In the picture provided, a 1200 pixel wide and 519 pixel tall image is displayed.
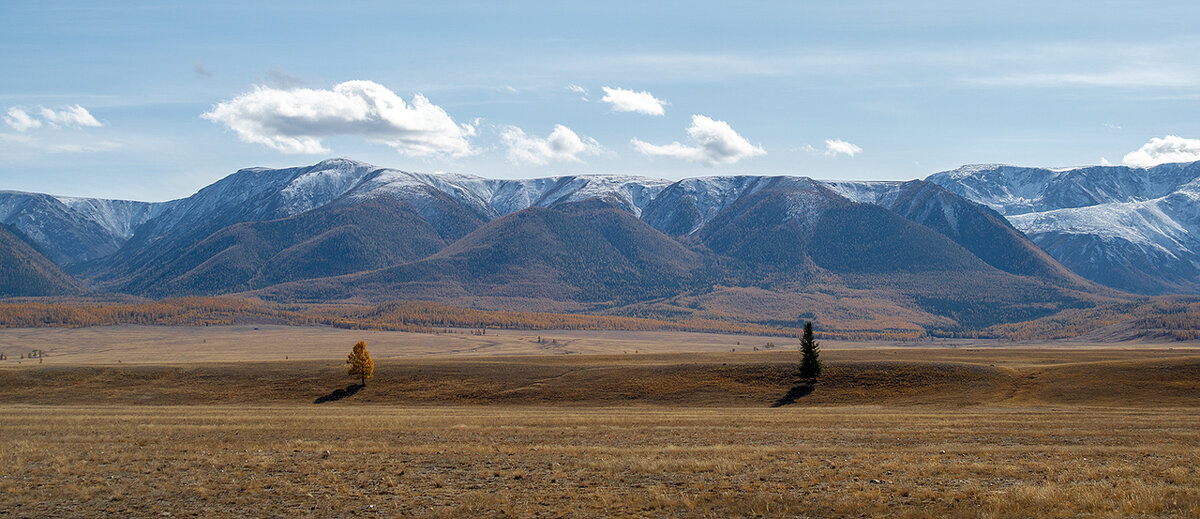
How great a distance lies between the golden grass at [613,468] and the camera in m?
21.5

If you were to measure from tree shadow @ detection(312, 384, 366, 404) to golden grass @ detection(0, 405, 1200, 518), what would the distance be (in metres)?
24.7

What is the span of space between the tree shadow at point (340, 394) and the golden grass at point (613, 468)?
81.1 ft

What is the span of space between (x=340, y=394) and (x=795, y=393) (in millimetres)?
37524

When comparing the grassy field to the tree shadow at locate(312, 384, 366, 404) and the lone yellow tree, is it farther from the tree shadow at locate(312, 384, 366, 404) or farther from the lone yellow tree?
the lone yellow tree

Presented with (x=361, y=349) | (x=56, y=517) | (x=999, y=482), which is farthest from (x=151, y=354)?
(x=999, y=482)

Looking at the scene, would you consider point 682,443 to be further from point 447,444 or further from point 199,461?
point 199,461

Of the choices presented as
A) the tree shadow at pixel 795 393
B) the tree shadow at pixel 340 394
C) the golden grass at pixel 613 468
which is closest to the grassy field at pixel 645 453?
the golden grass at pixel 613 468

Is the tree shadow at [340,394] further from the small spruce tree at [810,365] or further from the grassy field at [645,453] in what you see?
the small spruce tree at [810,365]

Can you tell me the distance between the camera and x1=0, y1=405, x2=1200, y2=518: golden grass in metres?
21.5

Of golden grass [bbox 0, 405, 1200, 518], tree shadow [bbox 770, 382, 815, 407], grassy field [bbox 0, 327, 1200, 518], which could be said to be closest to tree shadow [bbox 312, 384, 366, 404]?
grassy field [bbox 0, 327, 1200, 518]

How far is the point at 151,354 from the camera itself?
178625mm

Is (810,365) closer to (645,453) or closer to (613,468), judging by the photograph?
(645,453)

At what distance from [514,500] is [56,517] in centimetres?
1195

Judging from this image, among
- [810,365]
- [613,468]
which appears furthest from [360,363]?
[613,468]
